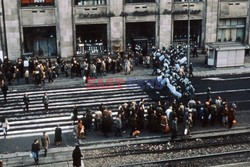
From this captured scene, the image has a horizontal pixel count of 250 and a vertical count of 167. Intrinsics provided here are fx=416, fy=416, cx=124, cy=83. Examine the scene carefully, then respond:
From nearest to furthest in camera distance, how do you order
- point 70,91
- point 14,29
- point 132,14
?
point 70,91 → point 14,29 → point 132,14

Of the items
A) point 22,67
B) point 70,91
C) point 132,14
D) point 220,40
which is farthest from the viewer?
point 220,40

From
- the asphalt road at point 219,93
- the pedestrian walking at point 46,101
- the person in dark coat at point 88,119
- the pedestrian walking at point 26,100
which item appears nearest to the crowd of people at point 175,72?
the asphalt road at point 219,93

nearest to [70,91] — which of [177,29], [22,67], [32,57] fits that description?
[22,67]

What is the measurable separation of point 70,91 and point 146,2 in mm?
15734

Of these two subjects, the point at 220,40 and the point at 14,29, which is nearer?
the point at 14,29

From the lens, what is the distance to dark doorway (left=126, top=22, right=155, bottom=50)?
4638cm

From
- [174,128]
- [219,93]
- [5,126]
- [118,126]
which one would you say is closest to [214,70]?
[219,93]

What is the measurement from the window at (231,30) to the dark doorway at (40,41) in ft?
63.3

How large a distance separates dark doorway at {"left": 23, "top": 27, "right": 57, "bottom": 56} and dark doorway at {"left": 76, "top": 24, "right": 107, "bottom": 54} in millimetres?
2678

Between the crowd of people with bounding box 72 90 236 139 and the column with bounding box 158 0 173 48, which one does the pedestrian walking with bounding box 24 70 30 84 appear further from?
the column with bounding box 158 0 173 48

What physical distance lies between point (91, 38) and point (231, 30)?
16.7 metres

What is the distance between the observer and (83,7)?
4394cm

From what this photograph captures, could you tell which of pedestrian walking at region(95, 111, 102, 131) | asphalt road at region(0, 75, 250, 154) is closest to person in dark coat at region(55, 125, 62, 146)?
asphalt road at region(0, 75, 250, 154)

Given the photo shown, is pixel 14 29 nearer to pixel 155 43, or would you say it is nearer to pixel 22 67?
pixel 22 67
